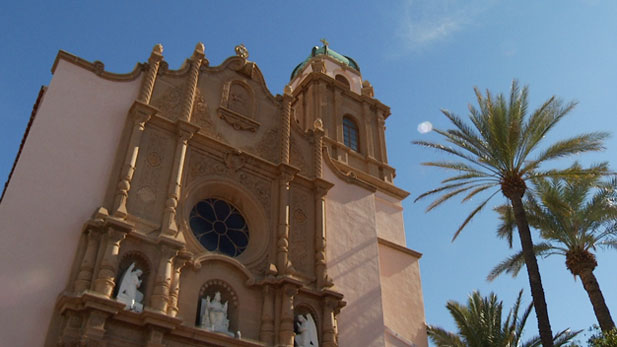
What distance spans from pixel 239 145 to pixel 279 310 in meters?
4.96

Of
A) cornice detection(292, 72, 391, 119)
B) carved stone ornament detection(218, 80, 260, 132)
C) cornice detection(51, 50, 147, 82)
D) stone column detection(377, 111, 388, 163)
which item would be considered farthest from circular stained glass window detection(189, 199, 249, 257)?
cornice detection(292, 72, 391, 119)

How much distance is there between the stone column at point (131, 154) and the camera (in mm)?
13031

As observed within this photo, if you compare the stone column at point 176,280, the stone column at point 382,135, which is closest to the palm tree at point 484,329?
the stone column at point 382,135

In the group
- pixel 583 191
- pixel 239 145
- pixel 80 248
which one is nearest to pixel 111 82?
pixel 239 145

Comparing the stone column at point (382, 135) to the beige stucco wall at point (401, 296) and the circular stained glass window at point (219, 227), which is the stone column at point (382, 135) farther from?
the circular stained glass window at point (219, 227)

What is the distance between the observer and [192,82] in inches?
658

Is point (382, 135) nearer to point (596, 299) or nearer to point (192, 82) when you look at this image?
point (192, 82)

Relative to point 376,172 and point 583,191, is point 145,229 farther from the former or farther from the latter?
point 583,191

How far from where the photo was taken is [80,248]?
12.3 m

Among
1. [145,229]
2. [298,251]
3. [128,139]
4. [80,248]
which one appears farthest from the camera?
[298,251]

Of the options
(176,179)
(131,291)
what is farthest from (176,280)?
(176,179)

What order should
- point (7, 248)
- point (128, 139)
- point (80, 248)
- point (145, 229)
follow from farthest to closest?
point (128, 139), point (145, 229), point (80, 248), point (7, 248)

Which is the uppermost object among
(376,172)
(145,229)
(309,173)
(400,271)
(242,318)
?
(376,172)

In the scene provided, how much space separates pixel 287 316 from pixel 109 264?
4.28 meters
